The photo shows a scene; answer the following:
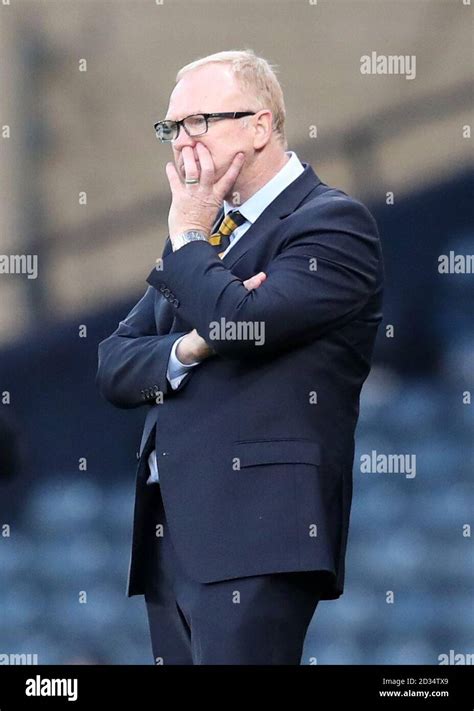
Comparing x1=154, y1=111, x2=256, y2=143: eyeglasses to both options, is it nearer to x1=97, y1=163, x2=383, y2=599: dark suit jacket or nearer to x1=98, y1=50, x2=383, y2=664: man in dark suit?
x1=98, y1=50, x2=383, y2=664: man in dark suit

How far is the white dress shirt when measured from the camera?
242cm

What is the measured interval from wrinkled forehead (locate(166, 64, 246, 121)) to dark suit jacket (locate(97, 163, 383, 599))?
251 millimetres

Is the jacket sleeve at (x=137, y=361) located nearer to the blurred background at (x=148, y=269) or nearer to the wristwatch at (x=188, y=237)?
the wristwatch at (x=188, y=237)

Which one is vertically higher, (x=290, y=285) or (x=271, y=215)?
(x=271, y=215)

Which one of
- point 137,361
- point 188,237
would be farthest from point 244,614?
point 188,237

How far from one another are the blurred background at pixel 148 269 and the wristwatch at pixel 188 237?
1.40m

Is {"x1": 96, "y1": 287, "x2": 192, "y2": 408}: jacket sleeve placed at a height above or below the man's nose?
below

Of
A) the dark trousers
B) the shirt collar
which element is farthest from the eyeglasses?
the dark trousers

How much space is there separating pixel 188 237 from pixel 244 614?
2.37 feet

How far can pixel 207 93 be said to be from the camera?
2473 millimetres

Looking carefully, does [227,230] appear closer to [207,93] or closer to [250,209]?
[250,209]

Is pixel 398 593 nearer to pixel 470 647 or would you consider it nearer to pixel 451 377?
pixel 470 647

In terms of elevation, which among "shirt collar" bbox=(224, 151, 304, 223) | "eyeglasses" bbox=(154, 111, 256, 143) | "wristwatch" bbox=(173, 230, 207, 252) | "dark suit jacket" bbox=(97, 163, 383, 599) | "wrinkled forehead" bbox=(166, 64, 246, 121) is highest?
"wrinkled forehead" bbox=(166, 64, 246, 121)
